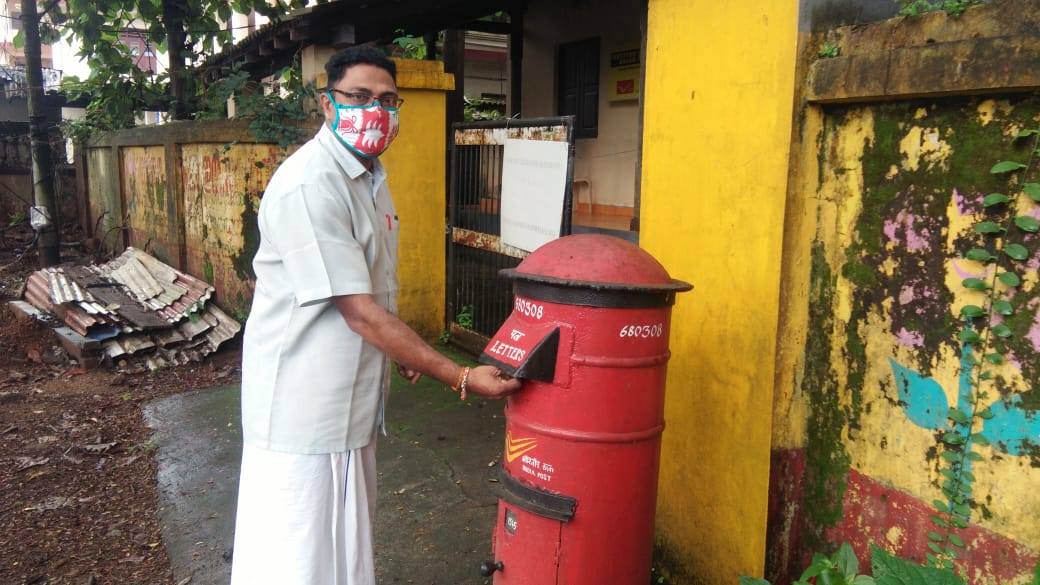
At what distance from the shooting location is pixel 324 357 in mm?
2311

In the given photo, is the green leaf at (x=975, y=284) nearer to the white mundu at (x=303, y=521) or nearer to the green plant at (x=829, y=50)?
the green plant at (x=829, y=50)

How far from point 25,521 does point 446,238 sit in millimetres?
3536

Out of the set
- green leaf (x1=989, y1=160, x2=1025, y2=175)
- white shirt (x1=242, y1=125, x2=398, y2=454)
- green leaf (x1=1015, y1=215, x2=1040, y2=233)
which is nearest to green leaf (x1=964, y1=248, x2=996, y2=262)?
green leaf (x1=1015, y1=215, x2=1040, y2=233)

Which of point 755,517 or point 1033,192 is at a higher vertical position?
point 1033,192

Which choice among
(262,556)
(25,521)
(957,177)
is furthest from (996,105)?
(25,521)

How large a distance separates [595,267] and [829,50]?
42.5 inches

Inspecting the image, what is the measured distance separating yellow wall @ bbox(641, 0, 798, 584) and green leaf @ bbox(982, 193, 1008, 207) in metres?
0.61

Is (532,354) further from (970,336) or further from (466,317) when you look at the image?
(466,317)

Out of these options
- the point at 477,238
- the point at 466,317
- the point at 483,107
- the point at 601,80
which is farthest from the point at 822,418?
the point at 483,107

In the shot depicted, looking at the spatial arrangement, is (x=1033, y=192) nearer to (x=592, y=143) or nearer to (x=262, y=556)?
(x=262, y=556)

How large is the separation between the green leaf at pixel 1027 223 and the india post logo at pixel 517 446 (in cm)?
145

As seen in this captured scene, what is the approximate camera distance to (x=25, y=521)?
4023mm

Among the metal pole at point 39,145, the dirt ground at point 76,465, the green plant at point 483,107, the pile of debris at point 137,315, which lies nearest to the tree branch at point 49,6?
the metal pole at point 39,145

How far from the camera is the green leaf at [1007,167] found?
6.71 ft
